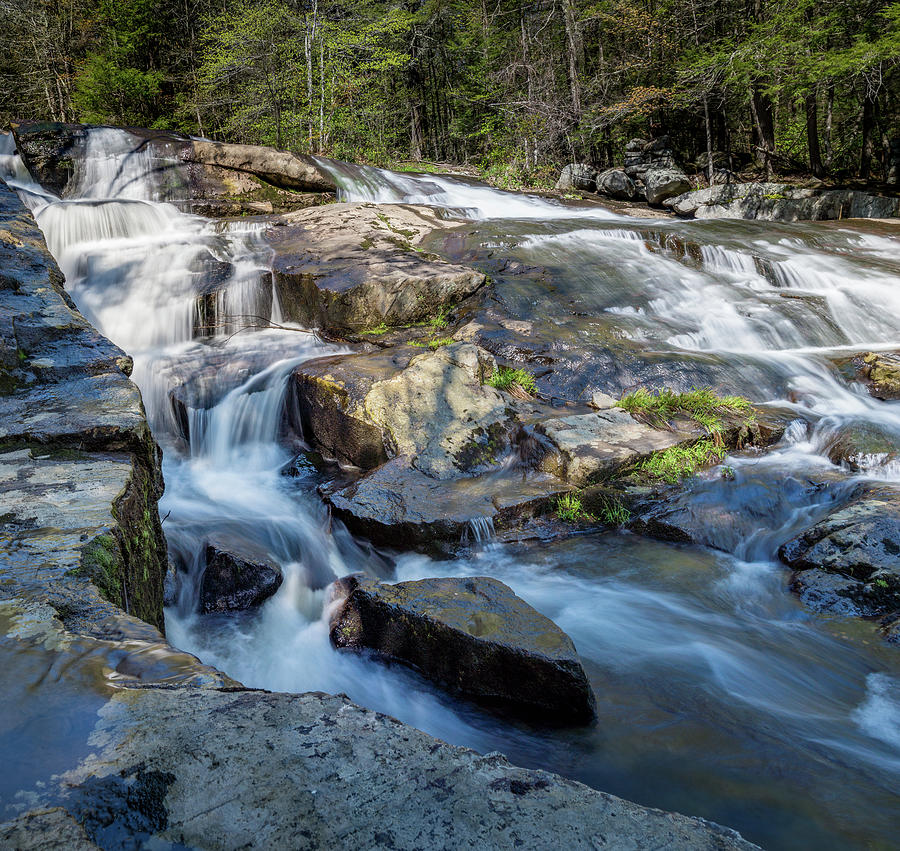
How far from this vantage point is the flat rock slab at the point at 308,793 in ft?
4.14

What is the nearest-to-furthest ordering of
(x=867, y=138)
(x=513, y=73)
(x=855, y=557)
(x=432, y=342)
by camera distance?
(x=855, y=557) < (x=432, y=342) < (x=867, y=138) < (x=513, y=73)

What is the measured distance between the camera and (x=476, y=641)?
345 centimetres

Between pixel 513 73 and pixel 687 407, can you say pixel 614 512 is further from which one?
pixel 513 73

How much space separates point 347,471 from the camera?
653cm

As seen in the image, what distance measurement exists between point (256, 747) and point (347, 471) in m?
5.08

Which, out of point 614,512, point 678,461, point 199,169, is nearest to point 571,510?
point 614,512

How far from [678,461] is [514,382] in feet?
7.04

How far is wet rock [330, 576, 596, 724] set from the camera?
3.32 meters

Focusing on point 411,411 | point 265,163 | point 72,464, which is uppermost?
point 265,163

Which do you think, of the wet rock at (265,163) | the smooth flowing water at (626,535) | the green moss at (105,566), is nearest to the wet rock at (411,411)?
the smooth flowing water at (626,535)

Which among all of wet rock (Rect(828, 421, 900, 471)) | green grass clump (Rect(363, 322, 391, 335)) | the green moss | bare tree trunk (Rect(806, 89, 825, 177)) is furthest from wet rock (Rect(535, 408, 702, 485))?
bare tree trunk (Rect(806, 89, 825, 177))

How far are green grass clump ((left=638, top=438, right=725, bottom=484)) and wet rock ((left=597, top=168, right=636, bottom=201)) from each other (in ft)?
47.4

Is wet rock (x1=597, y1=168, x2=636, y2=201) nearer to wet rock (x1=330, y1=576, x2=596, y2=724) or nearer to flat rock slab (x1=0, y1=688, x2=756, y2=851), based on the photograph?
wet rock (x1=330, y1=576, x2=596, y2=724)

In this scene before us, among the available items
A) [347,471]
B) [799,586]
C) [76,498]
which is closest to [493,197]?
[347,471]
